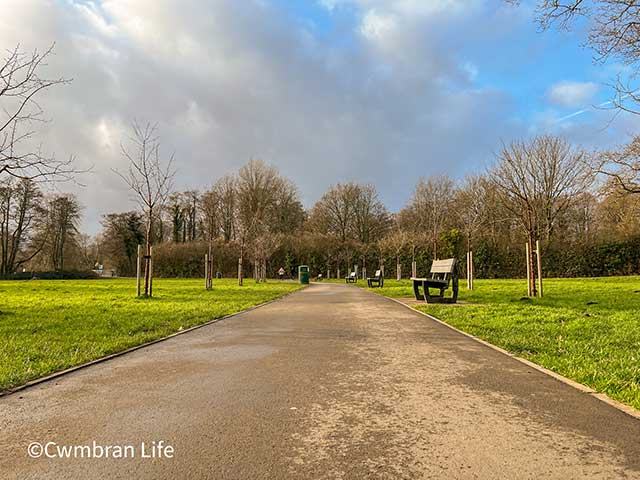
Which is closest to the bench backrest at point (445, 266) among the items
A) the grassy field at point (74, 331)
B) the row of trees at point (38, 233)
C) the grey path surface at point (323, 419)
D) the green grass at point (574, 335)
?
the green grass at point (574, 335)

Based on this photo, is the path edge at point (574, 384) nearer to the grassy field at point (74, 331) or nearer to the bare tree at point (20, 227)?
the grassy field at point (74, 331)

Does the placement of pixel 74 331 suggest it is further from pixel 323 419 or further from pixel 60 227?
pixel 60 227

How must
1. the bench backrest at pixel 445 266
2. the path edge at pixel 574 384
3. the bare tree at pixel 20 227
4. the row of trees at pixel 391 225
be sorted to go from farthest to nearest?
the bare tree at pixel 20 227, the row of trees at pixel 391 225, the bench backrest at pixel 445 266, the path edge at pixel 574 384

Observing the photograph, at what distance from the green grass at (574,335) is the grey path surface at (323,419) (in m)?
0.48

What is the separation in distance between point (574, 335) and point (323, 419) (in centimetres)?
558

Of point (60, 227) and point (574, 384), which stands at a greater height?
point (60, 227)

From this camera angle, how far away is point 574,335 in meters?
7.11

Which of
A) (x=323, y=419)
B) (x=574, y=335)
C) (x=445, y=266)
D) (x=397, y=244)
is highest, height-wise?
(x=397, y=244)

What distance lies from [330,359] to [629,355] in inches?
149

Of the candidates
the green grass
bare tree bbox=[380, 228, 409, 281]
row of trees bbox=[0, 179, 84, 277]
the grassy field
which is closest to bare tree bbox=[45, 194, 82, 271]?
row of trees bbox=[0, 179, 84, 277]

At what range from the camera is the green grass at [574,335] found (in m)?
4.60

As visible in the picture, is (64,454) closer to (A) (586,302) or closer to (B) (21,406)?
(B) (21,406)

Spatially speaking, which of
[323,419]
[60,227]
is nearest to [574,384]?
[323,419]

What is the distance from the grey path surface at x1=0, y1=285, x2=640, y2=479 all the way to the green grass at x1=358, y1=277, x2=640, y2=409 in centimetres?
48
